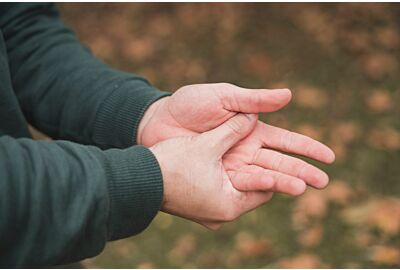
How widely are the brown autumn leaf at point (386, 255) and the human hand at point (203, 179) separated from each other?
127 centimetres

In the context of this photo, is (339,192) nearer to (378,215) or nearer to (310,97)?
(378,215)

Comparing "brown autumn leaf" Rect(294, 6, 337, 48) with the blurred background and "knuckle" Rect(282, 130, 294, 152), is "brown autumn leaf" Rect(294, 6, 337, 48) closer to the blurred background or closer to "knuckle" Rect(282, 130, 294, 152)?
the blurred background

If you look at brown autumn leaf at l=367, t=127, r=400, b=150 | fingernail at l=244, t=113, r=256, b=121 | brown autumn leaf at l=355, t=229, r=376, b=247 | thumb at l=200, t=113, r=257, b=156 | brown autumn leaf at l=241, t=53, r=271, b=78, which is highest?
brown autumn leaf at l=367, t=127, r=400, b=150

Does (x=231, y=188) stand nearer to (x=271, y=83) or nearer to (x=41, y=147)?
(x=41, y=147)

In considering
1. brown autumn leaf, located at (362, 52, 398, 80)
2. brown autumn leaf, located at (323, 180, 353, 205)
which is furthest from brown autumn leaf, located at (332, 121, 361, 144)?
brown autumn leaf, located at (362, 52, 398, 80)

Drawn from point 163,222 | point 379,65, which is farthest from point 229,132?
point 379,65

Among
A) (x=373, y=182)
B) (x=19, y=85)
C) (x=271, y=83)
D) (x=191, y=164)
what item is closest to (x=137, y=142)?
(x=191, y=164)

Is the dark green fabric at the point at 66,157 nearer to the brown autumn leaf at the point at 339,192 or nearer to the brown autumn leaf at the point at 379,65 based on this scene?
the brown autumn leaf at the point at 339,192

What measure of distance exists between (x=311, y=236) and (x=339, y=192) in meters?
0.30

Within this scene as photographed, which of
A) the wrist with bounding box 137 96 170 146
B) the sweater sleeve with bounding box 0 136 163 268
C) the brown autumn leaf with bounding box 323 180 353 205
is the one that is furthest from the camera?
the brown autumn leaf with bounding box 323 180 353 205

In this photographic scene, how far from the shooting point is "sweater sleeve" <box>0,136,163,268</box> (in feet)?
3.58

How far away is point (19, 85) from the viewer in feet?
5.31

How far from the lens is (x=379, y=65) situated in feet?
12.2

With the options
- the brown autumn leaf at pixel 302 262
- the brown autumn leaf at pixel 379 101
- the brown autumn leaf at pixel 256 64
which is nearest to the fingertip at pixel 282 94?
the brown autumn leaf at pixel 302 262
